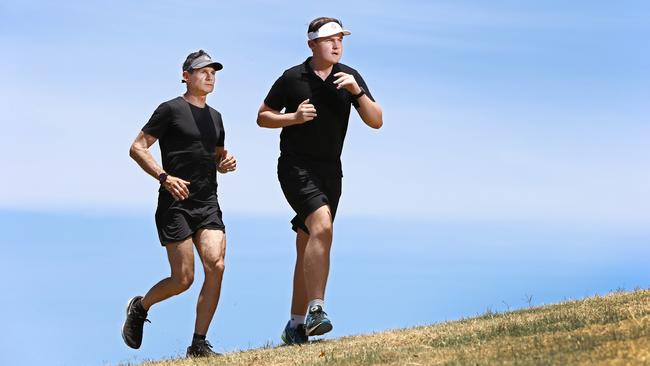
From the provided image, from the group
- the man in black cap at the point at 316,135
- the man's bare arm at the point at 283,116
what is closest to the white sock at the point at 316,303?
the man in black cap at the point at 316,135

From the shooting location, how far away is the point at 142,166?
Answer: 11.7m

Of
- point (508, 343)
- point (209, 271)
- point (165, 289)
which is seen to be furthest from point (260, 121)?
point (508, 343)

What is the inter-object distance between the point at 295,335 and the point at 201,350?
3.57 feet

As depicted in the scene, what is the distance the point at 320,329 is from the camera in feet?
37.1

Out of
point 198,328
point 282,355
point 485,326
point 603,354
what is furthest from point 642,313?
point 198,328

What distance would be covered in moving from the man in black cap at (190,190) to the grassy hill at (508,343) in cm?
79

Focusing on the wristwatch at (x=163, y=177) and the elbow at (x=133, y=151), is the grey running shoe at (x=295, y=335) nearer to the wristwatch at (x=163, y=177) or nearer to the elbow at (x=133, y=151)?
the wristwatch at (x=163, y=177)

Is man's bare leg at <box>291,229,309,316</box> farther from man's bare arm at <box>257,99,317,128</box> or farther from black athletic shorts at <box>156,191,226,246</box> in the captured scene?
man's bare arm at <box>257,99,317,128</box>

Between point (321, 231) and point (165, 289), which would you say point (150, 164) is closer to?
point (165, 289)

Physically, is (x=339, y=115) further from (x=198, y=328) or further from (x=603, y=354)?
(x=603, y=354)

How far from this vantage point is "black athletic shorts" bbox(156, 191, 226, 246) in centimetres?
1155

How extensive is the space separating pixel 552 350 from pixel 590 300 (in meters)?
4.75

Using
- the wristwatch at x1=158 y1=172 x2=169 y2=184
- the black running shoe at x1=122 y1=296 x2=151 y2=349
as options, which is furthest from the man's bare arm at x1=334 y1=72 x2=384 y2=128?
the black running shoe at x1=122 y1=296 x2=151 y2=349

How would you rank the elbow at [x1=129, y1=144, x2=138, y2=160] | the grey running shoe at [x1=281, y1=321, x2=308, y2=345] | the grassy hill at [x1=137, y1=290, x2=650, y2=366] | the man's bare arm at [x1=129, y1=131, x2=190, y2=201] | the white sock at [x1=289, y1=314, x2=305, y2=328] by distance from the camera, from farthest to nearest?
the white sock at [x1=289, y1=314, x2=305, y2=328] → the grey running shoe at [x1=281, y1=321, x2=308, y2=345] → the elbow at [x1=129, y1=144, x2=138, y2=160] → the man's bare arm at [x1=129, y1=131, x2=190, y2=201] → the grassy hill at [x1=137, y1=290, x2=650, y2=366]
